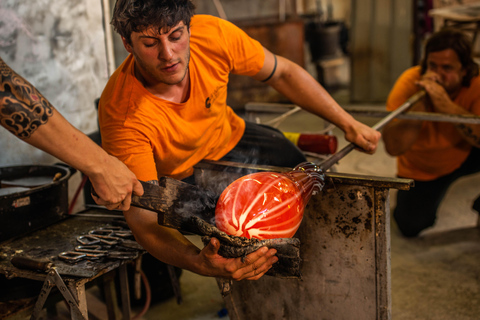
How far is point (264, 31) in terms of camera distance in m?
6.99

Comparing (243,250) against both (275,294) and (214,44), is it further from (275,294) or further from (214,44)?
(214,44)

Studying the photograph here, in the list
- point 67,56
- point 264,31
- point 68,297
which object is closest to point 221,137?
point 68,297

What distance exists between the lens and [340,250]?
185cm

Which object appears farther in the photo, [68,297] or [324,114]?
[324,114]

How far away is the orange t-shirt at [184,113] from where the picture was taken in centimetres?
181

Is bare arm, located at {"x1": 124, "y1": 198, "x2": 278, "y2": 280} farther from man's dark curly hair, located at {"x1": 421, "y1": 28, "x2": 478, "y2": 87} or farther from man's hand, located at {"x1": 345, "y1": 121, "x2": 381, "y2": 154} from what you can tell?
man's dark curly hair, located at {"x1": 421, "y1": 28, "x2": 478, "y2": 87}

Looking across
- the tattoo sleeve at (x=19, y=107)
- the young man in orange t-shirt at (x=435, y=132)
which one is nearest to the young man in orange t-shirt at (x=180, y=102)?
the tattoo sleeve at (x=19, y=107)

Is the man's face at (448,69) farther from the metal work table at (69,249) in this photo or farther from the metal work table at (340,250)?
the metal work table at (69,249)

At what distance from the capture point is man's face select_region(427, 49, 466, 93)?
3.06 metres

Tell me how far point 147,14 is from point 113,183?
28.3 inches

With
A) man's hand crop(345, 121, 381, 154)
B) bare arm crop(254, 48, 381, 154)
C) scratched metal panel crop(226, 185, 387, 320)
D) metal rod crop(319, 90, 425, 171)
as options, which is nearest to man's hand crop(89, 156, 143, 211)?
scratched metal panel crop(226, 185, 387, 320)

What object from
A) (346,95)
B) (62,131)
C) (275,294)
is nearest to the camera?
(62,131)

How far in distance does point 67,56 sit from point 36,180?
40.8 inches

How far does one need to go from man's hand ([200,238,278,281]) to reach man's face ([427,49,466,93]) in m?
2.25
